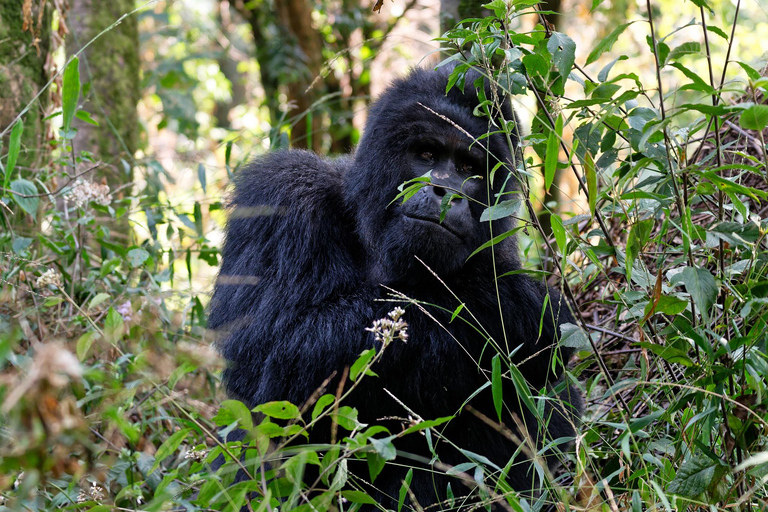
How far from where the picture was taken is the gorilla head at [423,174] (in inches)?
114

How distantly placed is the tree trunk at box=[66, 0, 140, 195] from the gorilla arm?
6.20ft

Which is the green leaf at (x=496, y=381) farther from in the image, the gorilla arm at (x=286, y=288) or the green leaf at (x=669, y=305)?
the gorilla arm at (x=286, y=288)

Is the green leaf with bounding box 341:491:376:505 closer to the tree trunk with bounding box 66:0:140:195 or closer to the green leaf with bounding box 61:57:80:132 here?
the green leaf with bounding box 61:57:80:132

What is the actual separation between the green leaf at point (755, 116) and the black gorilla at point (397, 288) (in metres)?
0.87

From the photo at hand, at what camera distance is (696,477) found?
196cm

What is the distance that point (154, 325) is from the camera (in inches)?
132

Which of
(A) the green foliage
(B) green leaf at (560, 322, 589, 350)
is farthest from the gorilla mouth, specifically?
(B) green leaf at (560, 322, 589, 350)

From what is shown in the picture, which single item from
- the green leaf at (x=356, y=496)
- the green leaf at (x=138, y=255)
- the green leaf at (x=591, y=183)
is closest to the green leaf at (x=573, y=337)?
the green leaf at (x=591, y=183)

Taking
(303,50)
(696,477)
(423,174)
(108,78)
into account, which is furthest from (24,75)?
(303,50)

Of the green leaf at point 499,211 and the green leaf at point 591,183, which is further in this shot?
the green leaf at point 499,211

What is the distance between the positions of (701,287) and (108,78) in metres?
4.15

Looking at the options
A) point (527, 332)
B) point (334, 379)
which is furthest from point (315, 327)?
point (527, 332)

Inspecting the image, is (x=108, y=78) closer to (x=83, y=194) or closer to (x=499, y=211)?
(x=83, y=194)

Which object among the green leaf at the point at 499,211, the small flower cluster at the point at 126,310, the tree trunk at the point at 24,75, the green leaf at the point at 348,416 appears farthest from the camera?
the tree trunk at the point at 24,75
